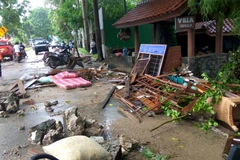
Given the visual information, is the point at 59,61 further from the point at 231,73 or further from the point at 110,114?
the point at 231,73

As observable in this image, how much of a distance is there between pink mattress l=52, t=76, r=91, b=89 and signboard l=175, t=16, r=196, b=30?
3961 mm

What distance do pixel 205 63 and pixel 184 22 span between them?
1968 mm

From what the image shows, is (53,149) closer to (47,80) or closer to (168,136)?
(168,136)

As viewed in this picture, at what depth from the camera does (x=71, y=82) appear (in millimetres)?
9688

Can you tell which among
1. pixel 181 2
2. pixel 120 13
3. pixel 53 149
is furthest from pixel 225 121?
pixel 120 13

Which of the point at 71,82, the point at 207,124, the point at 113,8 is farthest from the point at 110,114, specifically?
the point at 113,8

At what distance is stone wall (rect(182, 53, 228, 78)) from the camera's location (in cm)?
948

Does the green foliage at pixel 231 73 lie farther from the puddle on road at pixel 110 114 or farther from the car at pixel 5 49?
the car at pixel 5 49

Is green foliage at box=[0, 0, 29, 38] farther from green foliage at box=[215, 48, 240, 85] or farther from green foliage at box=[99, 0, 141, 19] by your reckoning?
green foliage at box=[215, 48, 240, 85]

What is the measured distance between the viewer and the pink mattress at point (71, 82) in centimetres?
928

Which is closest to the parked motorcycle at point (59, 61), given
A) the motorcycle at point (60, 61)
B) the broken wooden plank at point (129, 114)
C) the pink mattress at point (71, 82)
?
the motorcycle at point (60, 61)

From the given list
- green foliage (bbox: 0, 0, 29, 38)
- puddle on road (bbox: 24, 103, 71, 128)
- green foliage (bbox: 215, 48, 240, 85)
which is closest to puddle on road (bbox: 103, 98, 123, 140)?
puddle on road (bbox: 24, 103, 71, 128)

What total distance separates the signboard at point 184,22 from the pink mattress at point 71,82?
3.96m

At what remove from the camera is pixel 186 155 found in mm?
3971
